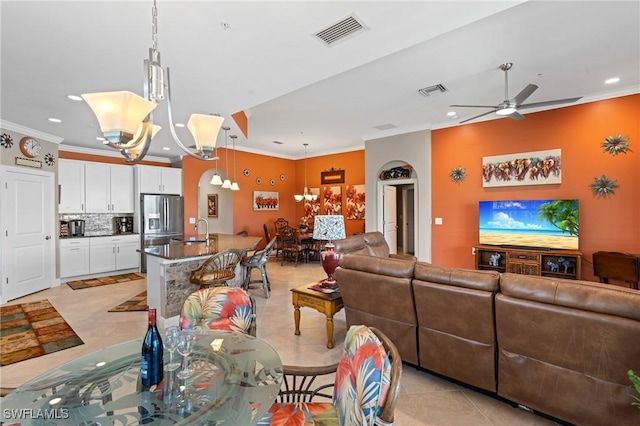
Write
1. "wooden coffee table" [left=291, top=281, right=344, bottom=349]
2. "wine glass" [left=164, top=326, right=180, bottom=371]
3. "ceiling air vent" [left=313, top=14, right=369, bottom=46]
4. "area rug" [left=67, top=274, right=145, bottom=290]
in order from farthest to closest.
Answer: "area rug" [left=67, top=274, right=145, bottom=290] → "wooden coffee table" [left=291, top=281, right=344, bottom=349] → "ceiling air vent" [left=313, top=14, right=369, bottom=46] → "wine glass" [left=164, top=326, right=180, bottom=371]

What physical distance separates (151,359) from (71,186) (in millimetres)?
6267

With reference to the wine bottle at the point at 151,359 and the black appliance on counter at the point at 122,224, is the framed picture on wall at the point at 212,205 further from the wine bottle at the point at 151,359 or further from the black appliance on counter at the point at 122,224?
the wine bottle at the point at 151,359

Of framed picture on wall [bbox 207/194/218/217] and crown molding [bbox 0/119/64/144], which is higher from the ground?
crown molding [bbox 0/119/64/144]

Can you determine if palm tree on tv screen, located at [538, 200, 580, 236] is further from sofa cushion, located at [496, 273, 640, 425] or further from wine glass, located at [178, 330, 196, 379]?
wine glass, located at [178, 330, 196, 379]

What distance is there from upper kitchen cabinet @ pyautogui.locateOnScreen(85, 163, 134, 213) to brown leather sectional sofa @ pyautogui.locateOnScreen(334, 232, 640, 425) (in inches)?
240

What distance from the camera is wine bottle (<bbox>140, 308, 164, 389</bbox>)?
1269mm

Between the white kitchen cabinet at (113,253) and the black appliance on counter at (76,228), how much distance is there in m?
0.49

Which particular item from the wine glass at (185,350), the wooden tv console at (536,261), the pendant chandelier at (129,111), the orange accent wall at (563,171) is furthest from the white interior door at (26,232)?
the wooden tv console at (536,261)

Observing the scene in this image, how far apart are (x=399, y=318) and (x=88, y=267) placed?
6.37 m

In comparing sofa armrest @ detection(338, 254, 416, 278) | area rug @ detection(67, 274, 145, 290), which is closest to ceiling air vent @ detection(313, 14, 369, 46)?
sofa armrest @ detection(338, 254, 416, 278)

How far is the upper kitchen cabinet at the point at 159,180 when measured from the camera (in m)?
6.54

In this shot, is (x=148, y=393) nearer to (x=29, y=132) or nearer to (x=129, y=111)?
(x=129, y=111)

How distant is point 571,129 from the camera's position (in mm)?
4602

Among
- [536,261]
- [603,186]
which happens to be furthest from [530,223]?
[603,186]
